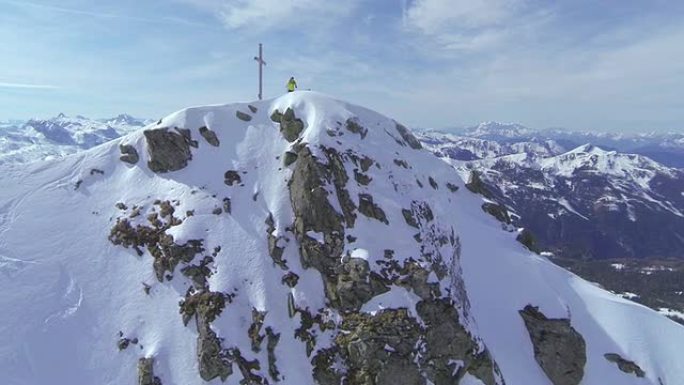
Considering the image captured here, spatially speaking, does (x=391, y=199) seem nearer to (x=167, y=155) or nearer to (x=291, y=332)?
(x=291, y=332)

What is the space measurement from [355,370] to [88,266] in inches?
844

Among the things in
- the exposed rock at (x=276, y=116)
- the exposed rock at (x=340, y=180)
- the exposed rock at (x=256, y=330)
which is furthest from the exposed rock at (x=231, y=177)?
the exposed rock at (x=256, y=330)

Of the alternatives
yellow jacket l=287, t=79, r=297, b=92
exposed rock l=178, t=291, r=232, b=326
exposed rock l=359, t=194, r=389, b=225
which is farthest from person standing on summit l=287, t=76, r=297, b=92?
exposed rock l=178, t=291, r=232, b=326

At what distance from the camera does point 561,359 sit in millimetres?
37312

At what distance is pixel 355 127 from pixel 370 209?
432 inches

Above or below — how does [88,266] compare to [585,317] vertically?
above

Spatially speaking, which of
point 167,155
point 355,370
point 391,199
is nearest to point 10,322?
point 167,155

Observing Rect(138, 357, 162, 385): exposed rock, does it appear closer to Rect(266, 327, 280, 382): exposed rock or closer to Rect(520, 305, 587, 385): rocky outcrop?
Rect(266, 327, 280, 382): exposed rock

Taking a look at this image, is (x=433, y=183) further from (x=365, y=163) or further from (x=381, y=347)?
(x=381, y=347)

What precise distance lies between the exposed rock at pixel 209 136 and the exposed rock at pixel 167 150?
1.47 metres

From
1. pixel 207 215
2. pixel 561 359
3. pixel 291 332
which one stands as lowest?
pixel 561 359

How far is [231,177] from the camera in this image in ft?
143

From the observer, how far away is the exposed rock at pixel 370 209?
39.3 metres

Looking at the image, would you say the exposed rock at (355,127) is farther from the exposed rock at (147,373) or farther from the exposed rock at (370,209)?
the exposed rock at (147,373)
